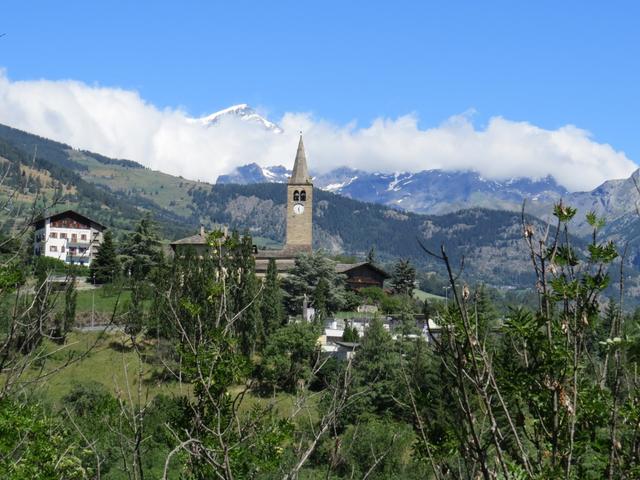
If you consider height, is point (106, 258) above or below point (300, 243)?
below

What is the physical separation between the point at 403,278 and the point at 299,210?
13.2m

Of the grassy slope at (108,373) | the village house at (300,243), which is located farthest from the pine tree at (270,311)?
the village house at (300,243)

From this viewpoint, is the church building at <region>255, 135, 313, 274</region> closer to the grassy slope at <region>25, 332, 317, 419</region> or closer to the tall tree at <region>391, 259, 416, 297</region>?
the tall tree at <region>391, 259, 416, 297</region>

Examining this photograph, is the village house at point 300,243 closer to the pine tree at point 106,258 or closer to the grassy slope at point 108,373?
the pine tree at point 106,258

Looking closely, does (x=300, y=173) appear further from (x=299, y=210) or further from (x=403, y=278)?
(x=403, y=278)

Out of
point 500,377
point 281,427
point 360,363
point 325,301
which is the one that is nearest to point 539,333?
point 500,377

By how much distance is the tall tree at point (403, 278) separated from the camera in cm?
8788

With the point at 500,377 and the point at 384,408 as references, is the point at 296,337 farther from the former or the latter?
the point at 500,377

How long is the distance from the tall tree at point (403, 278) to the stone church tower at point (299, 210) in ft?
34.8

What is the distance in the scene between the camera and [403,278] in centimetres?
8850

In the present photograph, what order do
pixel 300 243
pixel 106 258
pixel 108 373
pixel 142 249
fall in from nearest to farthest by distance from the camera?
pixel 108 373 → pixel 106 258 → pixel 142 249 → pixel 300 243

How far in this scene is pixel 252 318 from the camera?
51.4 metres

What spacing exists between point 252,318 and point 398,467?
1708cm

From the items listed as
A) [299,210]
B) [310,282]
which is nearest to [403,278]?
[299,210]
